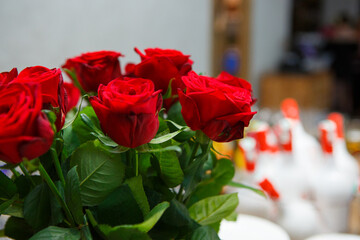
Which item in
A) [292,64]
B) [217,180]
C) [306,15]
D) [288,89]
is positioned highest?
[217,180]

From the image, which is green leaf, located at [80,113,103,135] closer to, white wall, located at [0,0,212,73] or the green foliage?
the green foliage

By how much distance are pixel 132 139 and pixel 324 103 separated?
4558 millimetres

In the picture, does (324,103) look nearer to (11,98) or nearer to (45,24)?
(45,24)

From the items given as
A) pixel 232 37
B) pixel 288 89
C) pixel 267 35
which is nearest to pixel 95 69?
pixel 288 89

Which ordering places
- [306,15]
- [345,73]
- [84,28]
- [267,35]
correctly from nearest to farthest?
[84,28] → [267,35] → [345,73] → [306,15]

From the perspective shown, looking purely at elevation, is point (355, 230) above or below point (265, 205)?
below

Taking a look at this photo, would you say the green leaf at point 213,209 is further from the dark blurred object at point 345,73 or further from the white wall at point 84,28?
the dark blurred object at point 345,73

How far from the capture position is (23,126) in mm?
302

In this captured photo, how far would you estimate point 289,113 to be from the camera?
1438mm

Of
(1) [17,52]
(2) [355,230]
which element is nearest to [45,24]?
(1) [17,52]

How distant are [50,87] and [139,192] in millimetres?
132

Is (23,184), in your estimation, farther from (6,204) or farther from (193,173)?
(193,173)

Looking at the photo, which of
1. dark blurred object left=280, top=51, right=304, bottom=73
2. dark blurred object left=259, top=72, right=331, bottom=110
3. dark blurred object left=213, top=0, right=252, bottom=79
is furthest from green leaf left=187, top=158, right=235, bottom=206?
dark blurred object left=280, top=51, right=304, bottom=73

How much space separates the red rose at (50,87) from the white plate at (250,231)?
1.23 ft
